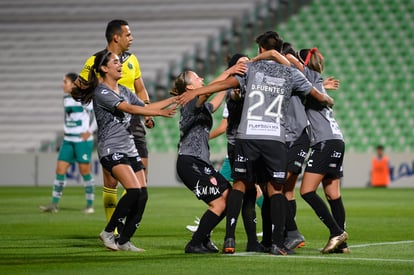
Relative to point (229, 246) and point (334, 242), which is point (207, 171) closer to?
point (229, 246)

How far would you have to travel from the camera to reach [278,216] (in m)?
8.48

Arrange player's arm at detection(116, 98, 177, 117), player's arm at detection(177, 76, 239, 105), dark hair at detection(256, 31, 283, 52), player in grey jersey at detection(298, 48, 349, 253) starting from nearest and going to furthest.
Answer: player's arm at detection(177, 76, 239, 105)
player's arm at detection(116, 98, 177, 117)
dark hair at detection(256, 31, 283, 52)
player in grey jersey at detection(298, 48, 349, 253)

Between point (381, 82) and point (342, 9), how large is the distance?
335cm

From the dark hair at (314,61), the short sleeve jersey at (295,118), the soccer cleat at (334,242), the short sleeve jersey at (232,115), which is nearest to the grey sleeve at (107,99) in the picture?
the short sleeve jersey at (232,115)

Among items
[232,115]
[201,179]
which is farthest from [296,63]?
[201,179]

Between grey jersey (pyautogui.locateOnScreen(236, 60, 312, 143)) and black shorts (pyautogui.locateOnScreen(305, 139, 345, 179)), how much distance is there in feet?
2.25

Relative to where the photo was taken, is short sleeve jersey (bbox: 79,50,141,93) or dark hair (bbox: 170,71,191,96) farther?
short sleeve jersey (bbox: 79,50,141,93)

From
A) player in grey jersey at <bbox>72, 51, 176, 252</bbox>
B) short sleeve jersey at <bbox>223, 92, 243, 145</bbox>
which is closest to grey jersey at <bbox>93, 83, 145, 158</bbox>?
player in grey jersey at <bbox>72, 51, 176, 252</bbox>

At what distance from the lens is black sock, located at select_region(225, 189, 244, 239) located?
8570mm

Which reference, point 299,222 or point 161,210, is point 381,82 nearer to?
point 161,210

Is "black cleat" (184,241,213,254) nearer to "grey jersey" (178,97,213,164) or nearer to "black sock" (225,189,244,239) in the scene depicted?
"black sock" (225,189,244,239)

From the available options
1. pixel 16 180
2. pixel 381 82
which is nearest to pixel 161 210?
pixel 16 180

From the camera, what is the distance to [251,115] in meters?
8.45

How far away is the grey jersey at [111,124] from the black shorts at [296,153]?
158 centimetres
